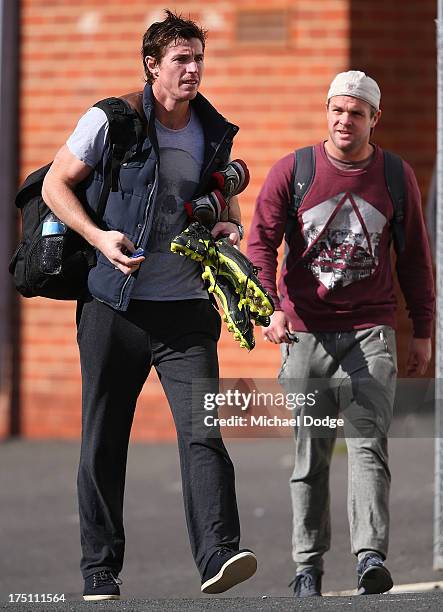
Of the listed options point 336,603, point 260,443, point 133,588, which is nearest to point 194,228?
point 336,603

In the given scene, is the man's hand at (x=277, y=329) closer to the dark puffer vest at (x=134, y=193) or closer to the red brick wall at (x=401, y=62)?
the dark puffer vest at (x=134, y=193)

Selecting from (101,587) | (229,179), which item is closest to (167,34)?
(229,179)

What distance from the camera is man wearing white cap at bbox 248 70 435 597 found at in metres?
5.46

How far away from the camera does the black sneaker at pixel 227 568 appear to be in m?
4.89

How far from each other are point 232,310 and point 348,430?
0.85 meters

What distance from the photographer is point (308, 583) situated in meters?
5.54

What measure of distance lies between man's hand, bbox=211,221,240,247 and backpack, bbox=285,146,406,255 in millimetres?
503

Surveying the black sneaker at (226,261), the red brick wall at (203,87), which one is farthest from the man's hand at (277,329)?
the red brick wall at (203,87)

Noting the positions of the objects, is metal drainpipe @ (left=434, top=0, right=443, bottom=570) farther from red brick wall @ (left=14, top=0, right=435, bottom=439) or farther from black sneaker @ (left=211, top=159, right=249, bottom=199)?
red brick wall @ (left=14, top=0, right=435, bottom=439)

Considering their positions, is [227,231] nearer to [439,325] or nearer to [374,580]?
[374,580]

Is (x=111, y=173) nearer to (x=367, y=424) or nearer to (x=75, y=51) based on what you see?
(x=367, y=424)

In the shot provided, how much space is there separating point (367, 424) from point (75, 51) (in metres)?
5.92

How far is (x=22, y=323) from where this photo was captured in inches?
431

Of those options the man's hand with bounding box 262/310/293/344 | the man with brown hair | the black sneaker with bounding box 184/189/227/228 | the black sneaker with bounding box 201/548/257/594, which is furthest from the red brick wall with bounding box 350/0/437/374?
the black sneaker with bounding box 201/548/257/594
